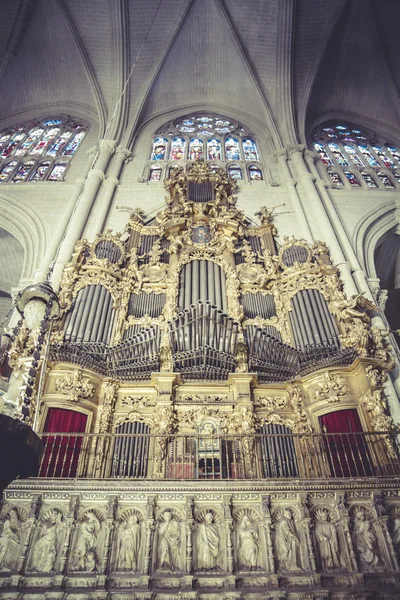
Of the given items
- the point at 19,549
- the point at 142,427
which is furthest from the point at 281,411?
the point at 19,549

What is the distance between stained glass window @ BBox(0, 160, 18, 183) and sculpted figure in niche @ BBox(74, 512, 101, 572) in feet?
47.5

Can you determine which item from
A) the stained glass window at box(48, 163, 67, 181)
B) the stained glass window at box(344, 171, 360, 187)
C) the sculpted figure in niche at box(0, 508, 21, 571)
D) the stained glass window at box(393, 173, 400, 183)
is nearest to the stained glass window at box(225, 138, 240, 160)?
the stained glass window at box(344, 171, 360, 187)

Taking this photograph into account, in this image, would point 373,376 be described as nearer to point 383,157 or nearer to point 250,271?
point 250,271

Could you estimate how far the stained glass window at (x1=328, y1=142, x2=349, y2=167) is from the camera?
62.1 feet

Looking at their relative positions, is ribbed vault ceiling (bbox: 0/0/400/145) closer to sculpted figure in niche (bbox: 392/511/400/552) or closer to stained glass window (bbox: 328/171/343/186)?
stained glass window (bbox: 328/171/343/186)

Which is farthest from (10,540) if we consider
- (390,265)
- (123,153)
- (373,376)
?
(123,153)

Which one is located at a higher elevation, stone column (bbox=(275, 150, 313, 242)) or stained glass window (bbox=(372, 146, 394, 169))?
stained glass window (bbox=(372, 146, 394, 169))

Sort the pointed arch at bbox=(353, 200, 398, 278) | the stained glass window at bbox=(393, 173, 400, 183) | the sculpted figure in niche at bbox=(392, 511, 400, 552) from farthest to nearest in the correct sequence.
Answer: the stained glass window at bbox=(393, 173, 400, 183) → the pointed arch at bbox=(353, 200, 398, 278) → the sculpted figure in niche at bbox=(392, 511, 400, 552)

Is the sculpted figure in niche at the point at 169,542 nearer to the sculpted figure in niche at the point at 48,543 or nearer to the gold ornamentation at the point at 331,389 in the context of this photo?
the sculpted figure in niche at the point at 48,543

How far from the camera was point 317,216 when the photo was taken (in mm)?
14602

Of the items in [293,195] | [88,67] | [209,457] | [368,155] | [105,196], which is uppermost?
[88,67]

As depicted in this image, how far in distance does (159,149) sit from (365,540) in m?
17.5

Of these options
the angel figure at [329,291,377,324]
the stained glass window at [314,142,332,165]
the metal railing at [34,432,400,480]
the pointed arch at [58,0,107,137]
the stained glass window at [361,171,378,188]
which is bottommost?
the metal railing at [34,432,400,480]

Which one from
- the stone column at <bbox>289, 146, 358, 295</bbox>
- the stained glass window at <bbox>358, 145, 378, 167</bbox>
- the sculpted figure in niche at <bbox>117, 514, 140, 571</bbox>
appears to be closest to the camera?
the sculpted figure in niche at <bbox>117, 514, 140, 571</bbox>
